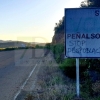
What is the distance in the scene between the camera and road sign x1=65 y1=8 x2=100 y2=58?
8.78 metres

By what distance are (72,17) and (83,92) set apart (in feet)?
7.59

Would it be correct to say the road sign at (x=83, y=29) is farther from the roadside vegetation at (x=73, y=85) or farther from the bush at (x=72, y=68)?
the bush at (x=72, y=68)

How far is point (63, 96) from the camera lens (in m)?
8.39

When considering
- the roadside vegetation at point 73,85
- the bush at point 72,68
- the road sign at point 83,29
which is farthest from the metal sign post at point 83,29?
the bush at point 72,68

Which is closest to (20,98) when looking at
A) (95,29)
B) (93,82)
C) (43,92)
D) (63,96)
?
(43,92)

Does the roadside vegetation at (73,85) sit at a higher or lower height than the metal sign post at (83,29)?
lower

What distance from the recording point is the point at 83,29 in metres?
8.82

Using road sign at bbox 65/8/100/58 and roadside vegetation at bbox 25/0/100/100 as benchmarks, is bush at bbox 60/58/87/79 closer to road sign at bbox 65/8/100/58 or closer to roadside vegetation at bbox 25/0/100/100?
roadside vegetation at bbox 25/0/100/100

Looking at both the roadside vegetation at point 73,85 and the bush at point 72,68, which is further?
the bush at point 72,68

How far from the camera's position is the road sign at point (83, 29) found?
8.78m

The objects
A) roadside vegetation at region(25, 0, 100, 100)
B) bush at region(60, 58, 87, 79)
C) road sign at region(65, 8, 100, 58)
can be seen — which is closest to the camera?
roadside vegetation at region(25, 0, 100, 100)

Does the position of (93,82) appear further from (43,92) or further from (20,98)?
(20,98)

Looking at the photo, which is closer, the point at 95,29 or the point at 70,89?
the point at 95,29

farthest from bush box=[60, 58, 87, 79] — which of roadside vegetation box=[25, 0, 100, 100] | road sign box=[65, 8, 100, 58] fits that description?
road sign box=[65, 8, 100, 58]
